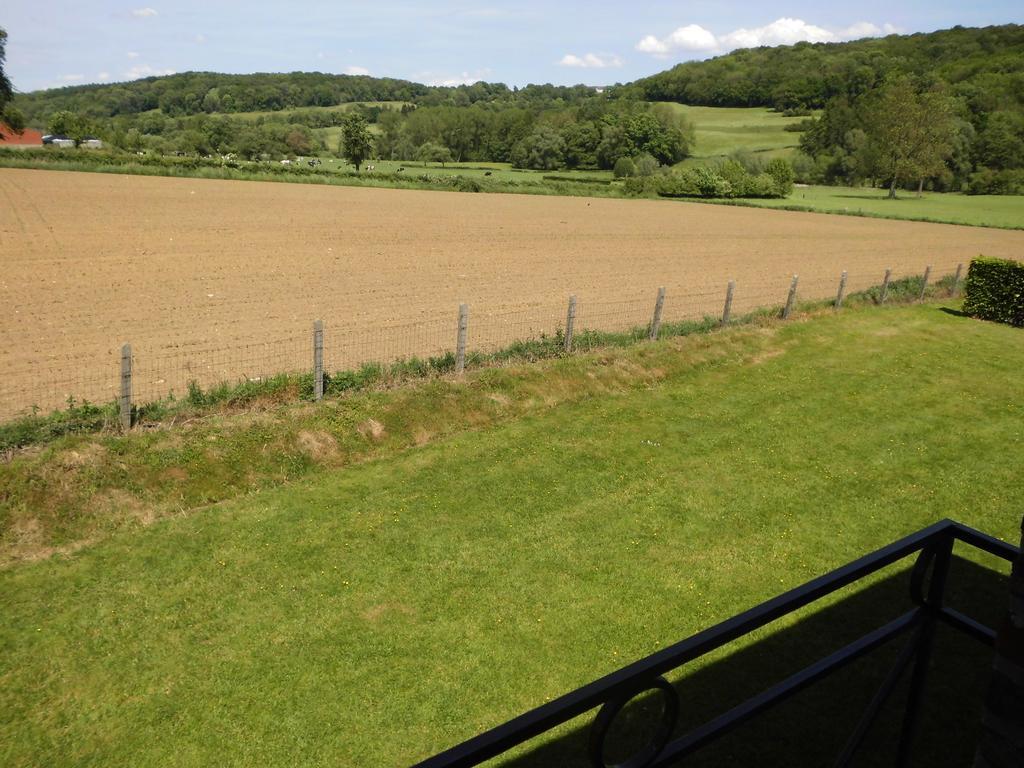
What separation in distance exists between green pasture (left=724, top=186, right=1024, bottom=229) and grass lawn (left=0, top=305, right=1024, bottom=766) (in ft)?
189

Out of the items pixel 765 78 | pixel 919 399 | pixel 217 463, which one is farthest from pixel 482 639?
pixel 765 78

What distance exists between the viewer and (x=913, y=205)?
248ft

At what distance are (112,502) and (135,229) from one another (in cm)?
2788

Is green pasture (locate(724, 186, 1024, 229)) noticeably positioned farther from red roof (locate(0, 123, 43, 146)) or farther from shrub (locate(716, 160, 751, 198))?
red roof (locate(0, 123, 43, 146))

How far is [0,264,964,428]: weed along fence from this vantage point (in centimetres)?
1259

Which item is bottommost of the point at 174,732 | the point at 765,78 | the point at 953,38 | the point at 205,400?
the point at 174,732

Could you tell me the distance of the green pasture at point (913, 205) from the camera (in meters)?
64.8

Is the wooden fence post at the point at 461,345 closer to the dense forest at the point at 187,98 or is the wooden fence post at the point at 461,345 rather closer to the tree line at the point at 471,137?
the tree line at the point at 471,137

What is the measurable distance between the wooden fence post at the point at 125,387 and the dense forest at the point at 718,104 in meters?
87.3

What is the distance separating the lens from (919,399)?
1548 centimetres

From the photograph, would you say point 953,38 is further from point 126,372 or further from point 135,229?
point 126,372

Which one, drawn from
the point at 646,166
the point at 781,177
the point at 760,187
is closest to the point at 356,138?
the point at 646,166

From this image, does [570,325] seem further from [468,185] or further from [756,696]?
[468,185]

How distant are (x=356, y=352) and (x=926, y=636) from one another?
14465 millimetres
